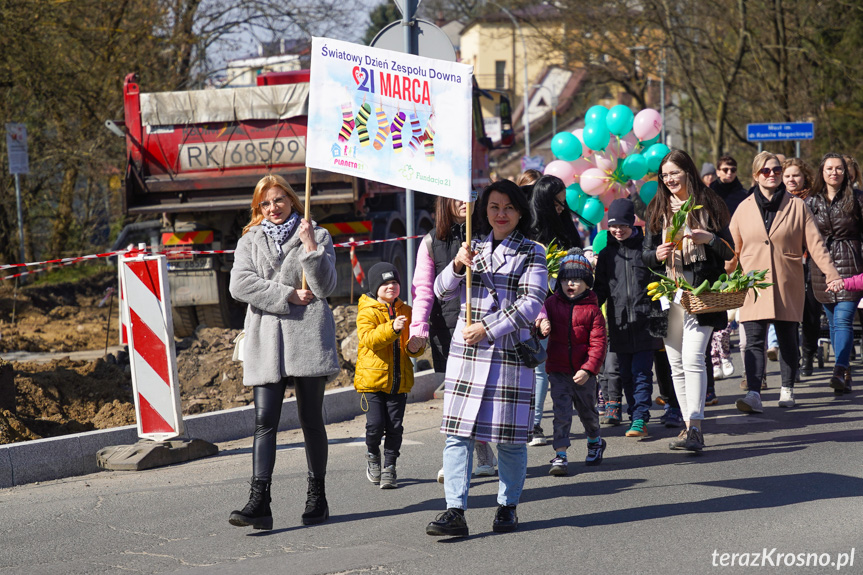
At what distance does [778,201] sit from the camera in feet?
27.3

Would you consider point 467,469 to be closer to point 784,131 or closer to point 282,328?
point 282,328

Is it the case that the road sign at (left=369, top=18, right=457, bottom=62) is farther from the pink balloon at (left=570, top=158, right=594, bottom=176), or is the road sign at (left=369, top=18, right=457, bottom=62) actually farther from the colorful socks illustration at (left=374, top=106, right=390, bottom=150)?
the colorful socks illustration at (left=374, top=106, right=390, bottom=150)

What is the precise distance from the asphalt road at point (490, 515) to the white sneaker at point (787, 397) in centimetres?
71

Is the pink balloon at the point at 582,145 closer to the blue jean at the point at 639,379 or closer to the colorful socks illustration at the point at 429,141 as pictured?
the blue jean at the point at 639,379

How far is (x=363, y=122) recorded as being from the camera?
18.7 feet

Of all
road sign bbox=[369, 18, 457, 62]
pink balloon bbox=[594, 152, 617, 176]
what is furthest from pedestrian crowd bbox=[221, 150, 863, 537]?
road sign bbox=[369, 18, 457, 62]

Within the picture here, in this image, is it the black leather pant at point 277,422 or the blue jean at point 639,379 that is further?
the blue jean at point 639,379

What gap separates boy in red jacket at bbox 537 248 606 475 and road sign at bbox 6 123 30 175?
36.0 feet

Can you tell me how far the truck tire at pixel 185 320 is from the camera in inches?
540

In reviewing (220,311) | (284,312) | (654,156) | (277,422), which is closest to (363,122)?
(284,312)

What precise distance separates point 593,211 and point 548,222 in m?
3.25

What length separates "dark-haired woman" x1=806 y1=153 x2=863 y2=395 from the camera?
9.05 meters

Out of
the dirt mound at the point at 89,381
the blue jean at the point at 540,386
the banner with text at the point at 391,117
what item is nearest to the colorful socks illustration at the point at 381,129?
the banner with text at the point at 391,117

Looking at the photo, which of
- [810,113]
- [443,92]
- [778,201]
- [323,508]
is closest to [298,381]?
[323,508]
